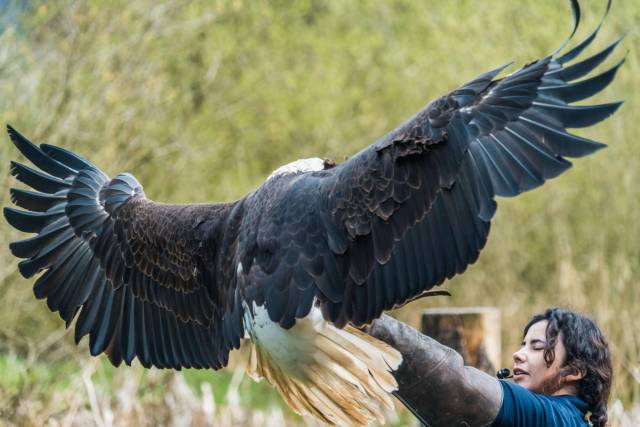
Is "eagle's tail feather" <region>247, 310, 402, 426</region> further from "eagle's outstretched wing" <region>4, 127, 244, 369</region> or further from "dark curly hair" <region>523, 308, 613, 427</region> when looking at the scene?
"dark curly hair" <region>523, 308, 613, 427</region>

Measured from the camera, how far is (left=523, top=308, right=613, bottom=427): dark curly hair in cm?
311

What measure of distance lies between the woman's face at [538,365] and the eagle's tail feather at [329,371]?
0.37 m

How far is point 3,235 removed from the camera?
6754mm

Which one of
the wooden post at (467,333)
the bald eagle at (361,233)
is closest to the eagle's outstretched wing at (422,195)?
the bald eagle at (361,233)

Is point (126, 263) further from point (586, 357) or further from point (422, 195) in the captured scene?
point (586, 357)

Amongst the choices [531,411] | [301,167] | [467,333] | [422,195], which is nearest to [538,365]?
[531,411]

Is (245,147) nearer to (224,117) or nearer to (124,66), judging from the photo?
(224,117)

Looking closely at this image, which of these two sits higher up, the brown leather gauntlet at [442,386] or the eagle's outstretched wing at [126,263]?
the eagle's outstretched wing at [126,263]

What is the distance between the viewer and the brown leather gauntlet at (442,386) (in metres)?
3.01

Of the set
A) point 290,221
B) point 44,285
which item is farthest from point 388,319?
point 44,285

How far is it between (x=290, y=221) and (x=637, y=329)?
4728 millimetres

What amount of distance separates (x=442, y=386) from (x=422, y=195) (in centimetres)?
61

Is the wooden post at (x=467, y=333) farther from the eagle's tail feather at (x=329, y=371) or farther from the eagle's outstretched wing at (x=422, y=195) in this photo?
the eagle's outstretched wing at (x=422, y=195)

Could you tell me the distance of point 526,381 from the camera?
3.18 m
